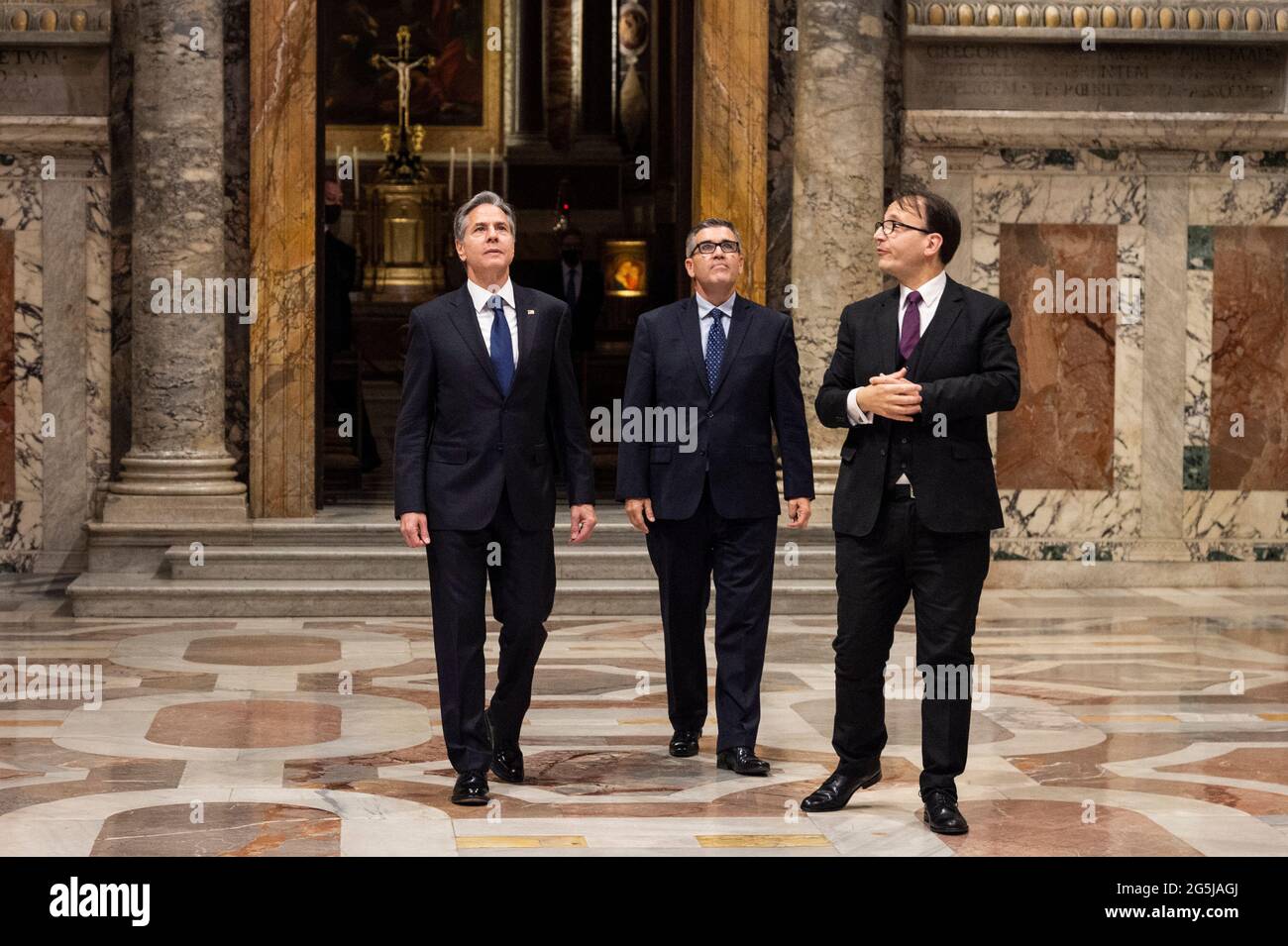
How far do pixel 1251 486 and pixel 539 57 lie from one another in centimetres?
1055

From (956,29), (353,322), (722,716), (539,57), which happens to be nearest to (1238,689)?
(722,716)

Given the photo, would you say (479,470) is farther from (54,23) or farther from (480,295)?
(54,23)

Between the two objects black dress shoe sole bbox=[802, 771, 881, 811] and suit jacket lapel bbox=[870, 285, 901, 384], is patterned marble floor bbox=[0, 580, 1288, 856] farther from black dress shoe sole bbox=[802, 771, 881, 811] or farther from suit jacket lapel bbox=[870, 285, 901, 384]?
suit jacket lapel bbox=[870, 285, 901, 384]

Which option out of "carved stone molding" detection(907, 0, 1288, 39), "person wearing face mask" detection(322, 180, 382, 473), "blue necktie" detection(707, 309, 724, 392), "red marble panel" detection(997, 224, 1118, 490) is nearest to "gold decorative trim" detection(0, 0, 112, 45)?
"person wearing face mask" detection(322, 180, 382, 473)

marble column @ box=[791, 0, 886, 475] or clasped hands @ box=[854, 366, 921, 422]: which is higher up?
marble column @ box=[791, 0, 886, 475]

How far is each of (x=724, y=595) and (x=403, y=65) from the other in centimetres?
1454

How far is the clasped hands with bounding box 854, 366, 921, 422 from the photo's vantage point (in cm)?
571

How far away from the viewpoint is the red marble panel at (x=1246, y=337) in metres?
12.2

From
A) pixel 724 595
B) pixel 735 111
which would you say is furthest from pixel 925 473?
pixel 735 111

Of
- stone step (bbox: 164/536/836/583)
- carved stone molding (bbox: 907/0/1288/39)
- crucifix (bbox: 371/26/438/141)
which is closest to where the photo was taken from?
stone step (bbox: 164/536/836/583)

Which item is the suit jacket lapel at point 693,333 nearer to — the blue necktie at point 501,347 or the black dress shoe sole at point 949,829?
the blue necktie at point 501,347

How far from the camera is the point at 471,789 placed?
243 inches

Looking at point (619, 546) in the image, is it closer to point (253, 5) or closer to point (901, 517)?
point (253, 5)

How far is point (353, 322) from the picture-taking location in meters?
18.0
